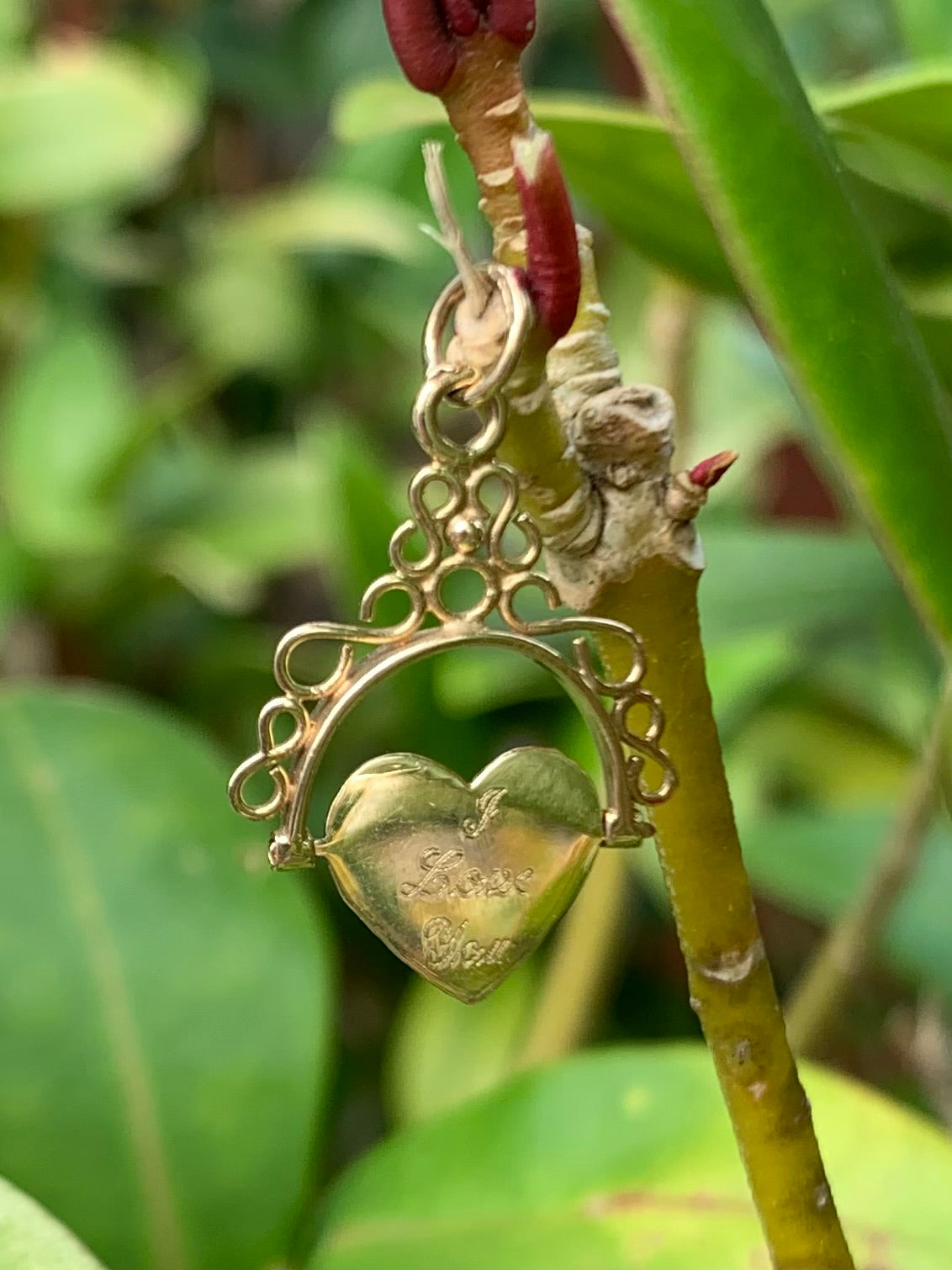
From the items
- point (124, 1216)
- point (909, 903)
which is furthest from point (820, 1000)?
point (124, 1216)

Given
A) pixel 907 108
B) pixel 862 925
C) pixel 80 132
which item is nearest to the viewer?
pixel 907 108

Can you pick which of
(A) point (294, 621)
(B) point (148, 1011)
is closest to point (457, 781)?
(B) point (148, 1011)

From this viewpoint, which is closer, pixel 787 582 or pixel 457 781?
pixel 457 781

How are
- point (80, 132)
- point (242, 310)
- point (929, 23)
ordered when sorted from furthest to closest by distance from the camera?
1. point (242, 310)
2. point (80, 132)
3. point (929, 23)

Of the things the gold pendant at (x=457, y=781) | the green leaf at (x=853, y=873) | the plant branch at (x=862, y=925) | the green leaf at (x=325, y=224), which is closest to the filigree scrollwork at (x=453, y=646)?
the gold pendant at (x=457, y=781)

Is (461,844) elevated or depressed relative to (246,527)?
depressed

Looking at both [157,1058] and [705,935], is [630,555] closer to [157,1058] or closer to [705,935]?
[705,935]

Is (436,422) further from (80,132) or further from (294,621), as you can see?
(294,621)
